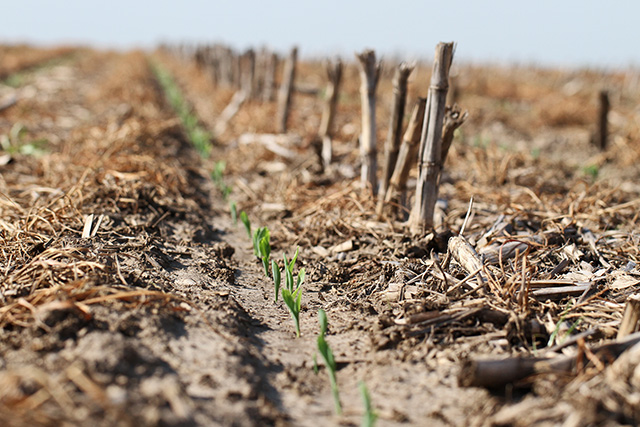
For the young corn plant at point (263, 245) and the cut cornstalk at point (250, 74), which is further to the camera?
the cut cornstalk at point (250, 74)

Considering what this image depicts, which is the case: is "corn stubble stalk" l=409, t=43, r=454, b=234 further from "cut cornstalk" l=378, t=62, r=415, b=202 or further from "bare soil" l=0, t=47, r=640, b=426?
"cut cornstalk" l=378, t=62, r=415, b=202

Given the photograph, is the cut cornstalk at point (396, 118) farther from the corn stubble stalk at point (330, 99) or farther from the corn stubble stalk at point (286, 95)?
the corn stubble stalk at point (286, 95)

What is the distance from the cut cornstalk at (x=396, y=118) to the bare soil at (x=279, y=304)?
40 centimetres

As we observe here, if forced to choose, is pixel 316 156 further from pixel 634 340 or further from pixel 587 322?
pixel 634 340

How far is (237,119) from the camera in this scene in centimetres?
898

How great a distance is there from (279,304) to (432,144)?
5.00ft

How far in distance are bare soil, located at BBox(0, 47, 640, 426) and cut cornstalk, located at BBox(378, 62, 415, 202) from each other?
0.40m

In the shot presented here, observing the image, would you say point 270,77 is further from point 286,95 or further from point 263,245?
point 263,245

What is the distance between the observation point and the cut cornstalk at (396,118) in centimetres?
385

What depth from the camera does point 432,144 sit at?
3.39 metres

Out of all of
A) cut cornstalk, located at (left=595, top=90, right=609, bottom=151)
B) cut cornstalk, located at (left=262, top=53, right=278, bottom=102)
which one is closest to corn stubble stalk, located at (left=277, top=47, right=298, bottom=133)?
cut cornstalk, located at (left=262, top=53, right=278, bottom=102)

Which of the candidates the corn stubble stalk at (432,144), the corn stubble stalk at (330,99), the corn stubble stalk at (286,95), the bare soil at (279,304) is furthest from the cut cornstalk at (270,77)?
the corn stubble stalk at (432,144)

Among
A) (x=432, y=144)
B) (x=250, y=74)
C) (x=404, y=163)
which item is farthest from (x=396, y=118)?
(x=250, y=74)

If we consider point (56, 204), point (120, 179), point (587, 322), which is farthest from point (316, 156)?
point (587, 322)
